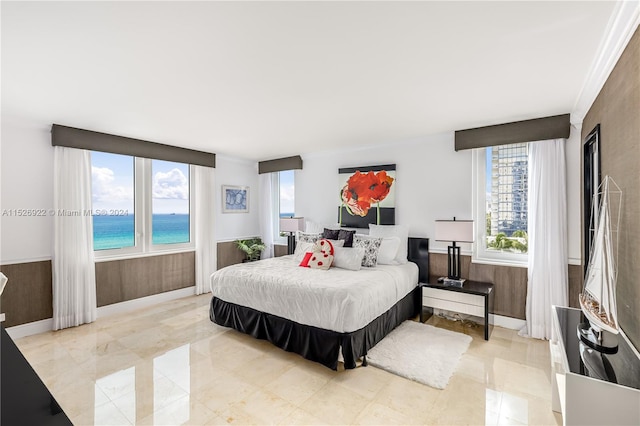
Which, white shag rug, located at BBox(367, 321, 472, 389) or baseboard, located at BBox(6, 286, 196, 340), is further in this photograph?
baseboard, located at BBox(6, 286, 196, 340)

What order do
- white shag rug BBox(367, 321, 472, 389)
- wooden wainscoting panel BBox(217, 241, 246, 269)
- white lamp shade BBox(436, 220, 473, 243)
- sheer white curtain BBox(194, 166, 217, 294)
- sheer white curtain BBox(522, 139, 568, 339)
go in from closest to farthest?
white shag rug BBox(367, 321, 472, 389), sheer white curtain BBox(522, 139, 568, 339), white lamp shade BBox(436, 220, 473, 243), sheer white curtain BBox(194, 166, 217, 294), wooden wainscoting panel BBox(217, 241, 246, 269)

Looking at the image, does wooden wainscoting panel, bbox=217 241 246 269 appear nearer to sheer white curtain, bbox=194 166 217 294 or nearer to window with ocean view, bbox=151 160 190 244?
sheer white curtain, bbox=194 166 217 294

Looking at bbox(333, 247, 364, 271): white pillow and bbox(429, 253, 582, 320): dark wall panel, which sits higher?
bbox(333, 247, 364, 271): white pillow

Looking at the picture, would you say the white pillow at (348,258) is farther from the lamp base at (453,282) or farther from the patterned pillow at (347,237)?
the lamp base at (453,282)

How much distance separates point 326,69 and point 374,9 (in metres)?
0.71

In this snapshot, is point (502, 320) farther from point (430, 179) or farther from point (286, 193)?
point (286, 193)

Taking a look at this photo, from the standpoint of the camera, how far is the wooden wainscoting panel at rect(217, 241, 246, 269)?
5559 mm

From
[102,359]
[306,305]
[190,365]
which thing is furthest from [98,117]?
[306,305]

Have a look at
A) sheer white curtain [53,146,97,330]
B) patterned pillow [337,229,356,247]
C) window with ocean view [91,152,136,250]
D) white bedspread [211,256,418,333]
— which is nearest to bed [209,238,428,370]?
white bedspread [211,256,418,333]

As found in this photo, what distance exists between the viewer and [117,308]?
419 cm

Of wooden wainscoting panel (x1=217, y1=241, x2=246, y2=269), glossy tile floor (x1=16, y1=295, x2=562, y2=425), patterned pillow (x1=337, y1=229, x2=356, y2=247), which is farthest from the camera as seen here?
wooden wainscoting panel (x1=217, y1=241, x2=246, y2=269)

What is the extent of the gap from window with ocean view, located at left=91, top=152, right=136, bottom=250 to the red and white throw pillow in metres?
2.68

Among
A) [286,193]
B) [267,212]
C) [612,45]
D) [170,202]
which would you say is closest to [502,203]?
[612,45]

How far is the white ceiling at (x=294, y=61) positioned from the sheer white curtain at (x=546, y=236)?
516mm
